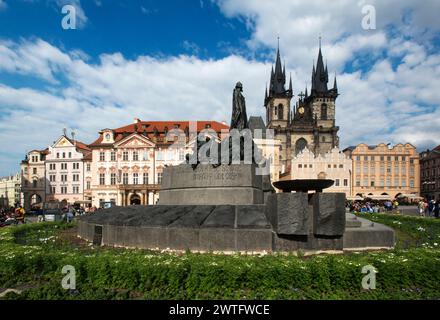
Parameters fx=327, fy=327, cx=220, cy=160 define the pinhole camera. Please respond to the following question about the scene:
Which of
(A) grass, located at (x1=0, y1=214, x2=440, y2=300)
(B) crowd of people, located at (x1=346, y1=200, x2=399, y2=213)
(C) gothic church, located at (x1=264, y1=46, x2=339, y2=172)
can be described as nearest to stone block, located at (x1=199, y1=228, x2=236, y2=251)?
(A) grass, located at (x1=0, y1=214, x2=440, y2=300)

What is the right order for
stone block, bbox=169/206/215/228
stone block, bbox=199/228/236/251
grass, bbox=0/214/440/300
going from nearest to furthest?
grass, bbox=0/214/440/300, stone block, bbox=199/228/236/251, stone block, bbox=169/206/215/228

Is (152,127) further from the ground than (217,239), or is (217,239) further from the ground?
(152,127)

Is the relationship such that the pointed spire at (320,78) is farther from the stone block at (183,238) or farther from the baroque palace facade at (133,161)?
the stone block at (183,238)

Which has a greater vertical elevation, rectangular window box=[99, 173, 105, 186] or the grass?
the grass

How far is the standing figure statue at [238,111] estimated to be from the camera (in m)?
14.4

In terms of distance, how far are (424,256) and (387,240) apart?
8.08 ft

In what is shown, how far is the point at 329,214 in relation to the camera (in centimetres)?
788

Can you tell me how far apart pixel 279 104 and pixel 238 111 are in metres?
83.3

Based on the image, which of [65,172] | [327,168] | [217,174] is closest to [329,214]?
[217,174]

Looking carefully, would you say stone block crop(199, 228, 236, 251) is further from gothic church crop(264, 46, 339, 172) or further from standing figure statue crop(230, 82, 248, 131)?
gothic church crop(264, 46, 339, 172)

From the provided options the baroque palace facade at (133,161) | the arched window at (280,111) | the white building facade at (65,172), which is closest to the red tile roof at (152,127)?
the baroque palace facade at (133,161)

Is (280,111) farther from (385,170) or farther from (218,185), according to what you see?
(218,185)

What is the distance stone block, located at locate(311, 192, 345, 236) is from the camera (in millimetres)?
7875

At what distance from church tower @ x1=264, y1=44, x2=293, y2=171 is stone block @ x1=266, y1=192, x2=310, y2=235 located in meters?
79.1
